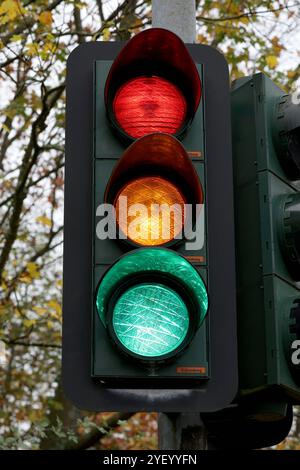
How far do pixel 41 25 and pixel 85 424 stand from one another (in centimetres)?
408

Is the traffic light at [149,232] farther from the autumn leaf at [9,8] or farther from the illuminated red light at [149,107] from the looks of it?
the autumn leaf at [9,8]

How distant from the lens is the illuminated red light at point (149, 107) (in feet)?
10.4

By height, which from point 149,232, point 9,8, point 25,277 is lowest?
point 149,232

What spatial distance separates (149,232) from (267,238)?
0.49m

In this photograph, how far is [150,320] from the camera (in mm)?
2848

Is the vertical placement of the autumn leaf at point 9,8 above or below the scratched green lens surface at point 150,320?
above

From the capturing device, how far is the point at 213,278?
9.73 ft

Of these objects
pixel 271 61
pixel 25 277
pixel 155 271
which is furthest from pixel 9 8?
pixel 155 271

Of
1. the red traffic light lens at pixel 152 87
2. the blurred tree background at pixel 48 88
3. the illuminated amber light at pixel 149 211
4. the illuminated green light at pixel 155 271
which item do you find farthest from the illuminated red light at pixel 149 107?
the blurred tree background at pixel 48 88

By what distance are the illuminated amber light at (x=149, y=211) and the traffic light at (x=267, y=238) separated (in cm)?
39

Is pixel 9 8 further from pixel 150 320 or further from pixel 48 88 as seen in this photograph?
pixel 150 320

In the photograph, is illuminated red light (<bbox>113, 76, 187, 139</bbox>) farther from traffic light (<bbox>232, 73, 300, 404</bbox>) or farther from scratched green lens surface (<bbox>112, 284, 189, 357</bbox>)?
scratched green lens surface (<bbox>112, 284, 189, 357</bbox>)
